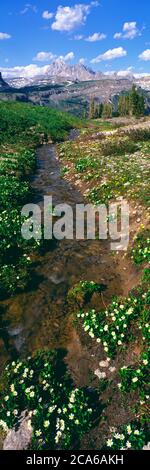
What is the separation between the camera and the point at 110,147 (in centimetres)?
3394

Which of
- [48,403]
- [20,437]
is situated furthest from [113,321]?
[20,437]

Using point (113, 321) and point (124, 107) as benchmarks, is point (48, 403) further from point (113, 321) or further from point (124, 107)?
point (124, 107)

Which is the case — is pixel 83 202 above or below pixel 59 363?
above

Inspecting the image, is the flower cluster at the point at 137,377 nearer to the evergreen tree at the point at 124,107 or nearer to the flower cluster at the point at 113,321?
the flower cluster at the point at 113,321

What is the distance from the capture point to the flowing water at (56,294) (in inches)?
435

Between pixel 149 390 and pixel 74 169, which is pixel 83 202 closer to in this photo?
pixel 74 169

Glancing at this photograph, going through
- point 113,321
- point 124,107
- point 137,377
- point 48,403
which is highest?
point 124,107

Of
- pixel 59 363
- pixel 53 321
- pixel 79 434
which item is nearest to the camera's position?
pixel 79 434

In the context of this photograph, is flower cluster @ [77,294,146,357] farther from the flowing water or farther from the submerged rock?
the submerged rock

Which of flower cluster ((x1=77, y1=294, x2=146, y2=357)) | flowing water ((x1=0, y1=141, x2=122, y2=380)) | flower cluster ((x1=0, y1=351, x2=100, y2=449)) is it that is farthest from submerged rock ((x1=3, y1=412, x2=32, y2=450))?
flower cluster ((x1=77, y1=294, x2=146, y2=357))

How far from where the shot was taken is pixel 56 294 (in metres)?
13.0
